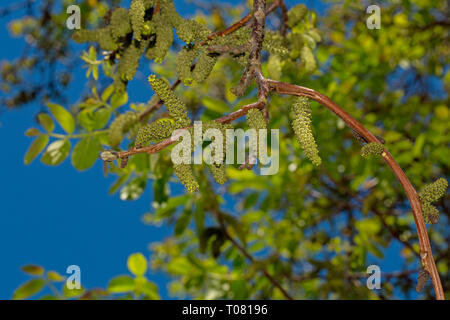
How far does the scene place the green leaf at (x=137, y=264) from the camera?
6.04 feet

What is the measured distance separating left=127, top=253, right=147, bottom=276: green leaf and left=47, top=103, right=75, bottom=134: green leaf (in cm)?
50

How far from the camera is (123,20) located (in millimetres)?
1355

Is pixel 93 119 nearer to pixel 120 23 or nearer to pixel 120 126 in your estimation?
pixel 120 126

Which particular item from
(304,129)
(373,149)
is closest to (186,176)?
(304,129)

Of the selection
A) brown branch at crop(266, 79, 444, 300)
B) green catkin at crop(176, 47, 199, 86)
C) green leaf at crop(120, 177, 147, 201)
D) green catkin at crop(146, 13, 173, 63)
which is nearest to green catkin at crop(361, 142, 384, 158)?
brown branch at crop(266, 79, 444, 300)

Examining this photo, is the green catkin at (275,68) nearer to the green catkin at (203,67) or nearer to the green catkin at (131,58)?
the green catkin at (131,58)

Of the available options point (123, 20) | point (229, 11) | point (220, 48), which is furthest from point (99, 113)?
point (229, 11)

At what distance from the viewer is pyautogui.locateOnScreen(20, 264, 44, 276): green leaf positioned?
168 centimetres

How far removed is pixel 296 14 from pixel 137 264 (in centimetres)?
104

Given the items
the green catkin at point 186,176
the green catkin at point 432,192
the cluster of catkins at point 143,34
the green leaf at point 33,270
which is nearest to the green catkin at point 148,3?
the cluster of catkins at point 143,34

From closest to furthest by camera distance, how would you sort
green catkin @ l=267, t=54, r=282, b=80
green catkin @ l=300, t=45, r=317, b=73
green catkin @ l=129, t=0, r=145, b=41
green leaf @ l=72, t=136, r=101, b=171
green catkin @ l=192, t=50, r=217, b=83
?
1. green catkin @ l=192, t=50, r=217, b=83
2. green catkin @ l=129, t=0, r=145, b=41
3. green catkin @ l=267, t=54, r=282, b=80
4. green catkin @ l=300, t=45, r=317, b=73
5. green leaf @ l=72, t=136, r=101, b=171

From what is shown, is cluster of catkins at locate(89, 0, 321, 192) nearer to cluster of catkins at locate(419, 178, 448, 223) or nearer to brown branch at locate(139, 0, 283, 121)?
brown branch at locate(139, 0, 283, 121)

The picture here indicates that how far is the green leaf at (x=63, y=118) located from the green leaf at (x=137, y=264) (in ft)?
1.65

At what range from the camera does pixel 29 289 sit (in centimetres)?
168
